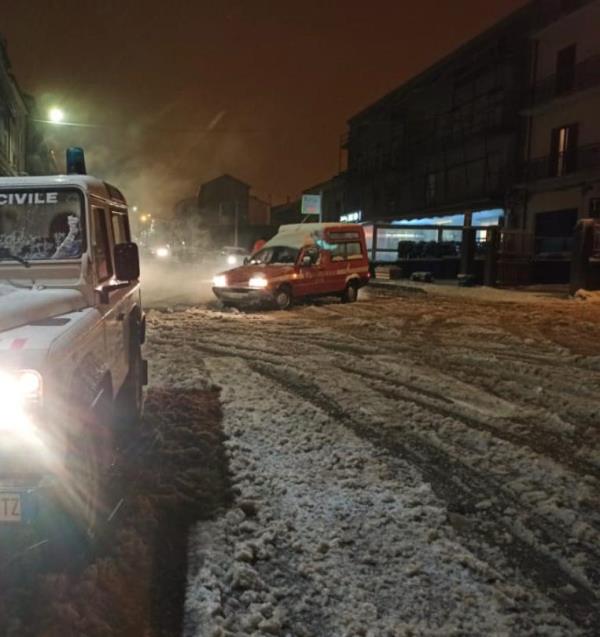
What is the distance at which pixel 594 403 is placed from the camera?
661 cm

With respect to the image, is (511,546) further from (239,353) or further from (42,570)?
(239,353)

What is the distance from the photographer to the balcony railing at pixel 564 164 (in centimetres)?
2730

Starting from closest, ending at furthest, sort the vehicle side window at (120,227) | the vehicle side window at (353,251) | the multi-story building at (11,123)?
the vehicle side window at (120,227), the vehicle side window at (353,251), the multi-story building at (11,123)

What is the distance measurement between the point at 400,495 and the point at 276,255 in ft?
39.3

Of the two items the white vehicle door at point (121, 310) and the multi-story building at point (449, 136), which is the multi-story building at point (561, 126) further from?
the white vehicle door at point (121, 310)

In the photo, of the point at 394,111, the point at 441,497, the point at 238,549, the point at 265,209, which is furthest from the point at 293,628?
the point at 265,209

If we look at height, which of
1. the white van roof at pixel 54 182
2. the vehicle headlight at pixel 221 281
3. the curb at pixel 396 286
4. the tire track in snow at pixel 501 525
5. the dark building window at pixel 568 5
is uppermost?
the dark building window at pixel 568 5

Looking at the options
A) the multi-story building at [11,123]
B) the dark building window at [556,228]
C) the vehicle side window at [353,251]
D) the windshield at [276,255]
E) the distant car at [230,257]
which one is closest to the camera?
the windshield at [276,255]

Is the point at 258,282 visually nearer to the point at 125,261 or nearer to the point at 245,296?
the point at 245,296

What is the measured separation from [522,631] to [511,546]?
838mm

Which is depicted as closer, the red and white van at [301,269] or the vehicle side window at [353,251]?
the red and white van at [301,269]

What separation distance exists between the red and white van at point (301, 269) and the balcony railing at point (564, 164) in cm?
1554

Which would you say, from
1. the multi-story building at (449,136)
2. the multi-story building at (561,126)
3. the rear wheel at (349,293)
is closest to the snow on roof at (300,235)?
the rear wheel at (349,293)

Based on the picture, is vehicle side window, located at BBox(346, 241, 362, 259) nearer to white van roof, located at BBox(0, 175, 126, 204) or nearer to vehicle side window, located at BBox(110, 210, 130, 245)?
vehicle side window, located at BBox(110, 210, 130, 245)
